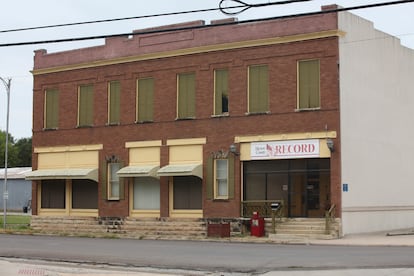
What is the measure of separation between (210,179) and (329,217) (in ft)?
22.0

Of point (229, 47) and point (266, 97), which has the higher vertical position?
point (229, 47)

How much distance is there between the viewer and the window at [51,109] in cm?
4222

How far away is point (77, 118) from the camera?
41.3 metres

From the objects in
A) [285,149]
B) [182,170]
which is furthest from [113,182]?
[285,149]

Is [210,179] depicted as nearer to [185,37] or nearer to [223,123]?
[223,123]

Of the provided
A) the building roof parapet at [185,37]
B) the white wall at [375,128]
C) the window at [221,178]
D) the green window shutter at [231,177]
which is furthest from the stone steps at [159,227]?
the building roof parapet at [185,37]

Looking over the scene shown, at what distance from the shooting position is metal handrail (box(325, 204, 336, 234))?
1250 inches

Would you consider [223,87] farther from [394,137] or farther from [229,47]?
[394,137]

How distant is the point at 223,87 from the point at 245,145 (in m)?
3.20

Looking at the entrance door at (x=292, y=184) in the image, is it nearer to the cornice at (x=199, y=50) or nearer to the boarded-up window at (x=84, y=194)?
the cornice at (x=199, y=50)

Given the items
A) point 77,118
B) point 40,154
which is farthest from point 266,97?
point 40,154

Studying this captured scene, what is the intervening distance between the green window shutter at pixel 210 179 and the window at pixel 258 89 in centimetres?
328

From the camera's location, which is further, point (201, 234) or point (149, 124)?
point (149, 124)

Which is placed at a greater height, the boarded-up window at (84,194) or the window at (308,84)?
the window at (308,84)
